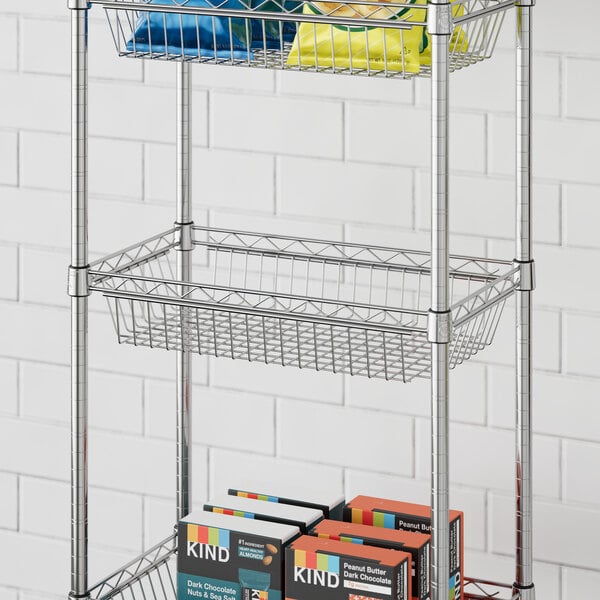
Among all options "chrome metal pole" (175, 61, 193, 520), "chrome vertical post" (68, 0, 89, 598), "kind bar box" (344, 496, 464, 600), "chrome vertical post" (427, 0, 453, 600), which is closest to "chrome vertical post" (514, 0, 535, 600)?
"kind bar box" (344, 496, 464, 600)

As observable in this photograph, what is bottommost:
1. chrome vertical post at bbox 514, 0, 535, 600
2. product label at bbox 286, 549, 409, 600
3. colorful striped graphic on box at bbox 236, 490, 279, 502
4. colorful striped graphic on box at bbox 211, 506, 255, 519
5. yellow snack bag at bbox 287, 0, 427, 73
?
product label at bbox 286, 549, 409, 600

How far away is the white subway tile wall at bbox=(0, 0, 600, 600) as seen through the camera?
2.32 m

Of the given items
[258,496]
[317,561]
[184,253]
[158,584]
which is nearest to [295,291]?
[184,253]

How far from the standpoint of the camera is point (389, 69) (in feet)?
6.16

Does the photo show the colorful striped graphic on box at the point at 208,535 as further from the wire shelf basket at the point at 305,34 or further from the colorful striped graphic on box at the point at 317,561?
the wire shelf basket at the point at 305,34

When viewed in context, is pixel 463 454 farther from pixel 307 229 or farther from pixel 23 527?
pixel 23 527

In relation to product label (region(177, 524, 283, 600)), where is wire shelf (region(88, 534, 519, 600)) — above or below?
below

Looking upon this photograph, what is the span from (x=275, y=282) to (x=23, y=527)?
907 mm

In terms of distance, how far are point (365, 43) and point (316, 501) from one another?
82 cm

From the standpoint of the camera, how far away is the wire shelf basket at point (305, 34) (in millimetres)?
1859

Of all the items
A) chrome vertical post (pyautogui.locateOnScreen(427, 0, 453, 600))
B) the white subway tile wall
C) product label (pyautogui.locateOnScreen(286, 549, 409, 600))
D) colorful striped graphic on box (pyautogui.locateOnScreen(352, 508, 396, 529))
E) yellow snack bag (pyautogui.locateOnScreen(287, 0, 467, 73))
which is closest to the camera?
chrome vertical post (pyautogui.locateOnScreen(427, 0, 453, 600))

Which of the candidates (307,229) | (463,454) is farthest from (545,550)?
(307,229)

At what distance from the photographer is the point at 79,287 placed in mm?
2098

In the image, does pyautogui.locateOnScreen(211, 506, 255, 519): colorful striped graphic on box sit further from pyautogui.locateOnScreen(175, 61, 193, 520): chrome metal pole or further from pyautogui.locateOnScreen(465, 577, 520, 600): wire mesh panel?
pyautogui.locateOnScreen(465, 577, 520, 600): wire mesh panel
